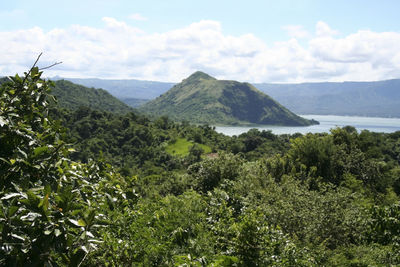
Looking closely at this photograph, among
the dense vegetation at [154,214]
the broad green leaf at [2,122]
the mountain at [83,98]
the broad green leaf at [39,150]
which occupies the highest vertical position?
the mountain at [83,98]

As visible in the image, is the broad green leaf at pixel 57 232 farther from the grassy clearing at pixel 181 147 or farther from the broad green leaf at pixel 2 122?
the grassy clearing at pixel 181 147

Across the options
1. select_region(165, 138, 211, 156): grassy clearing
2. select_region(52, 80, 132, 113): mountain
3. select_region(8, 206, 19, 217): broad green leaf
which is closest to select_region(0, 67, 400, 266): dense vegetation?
select_region(8, 206, 19, 217): broad green leaf

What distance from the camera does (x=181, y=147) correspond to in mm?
85375

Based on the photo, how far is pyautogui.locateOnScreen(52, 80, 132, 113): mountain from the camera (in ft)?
431

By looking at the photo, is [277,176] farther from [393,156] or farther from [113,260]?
[393,156]

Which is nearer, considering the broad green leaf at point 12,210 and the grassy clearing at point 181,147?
the broad green leaf at point 12,210

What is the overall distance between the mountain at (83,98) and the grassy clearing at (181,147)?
57494 mm

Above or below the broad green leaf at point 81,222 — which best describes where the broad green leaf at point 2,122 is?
above

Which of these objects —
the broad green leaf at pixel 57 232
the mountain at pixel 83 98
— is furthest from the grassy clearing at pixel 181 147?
the broad green leaf at pixel 57 232

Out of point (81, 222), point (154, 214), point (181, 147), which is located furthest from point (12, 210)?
point (181, 147)

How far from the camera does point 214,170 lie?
14516 mm

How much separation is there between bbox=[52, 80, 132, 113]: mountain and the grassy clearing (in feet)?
189

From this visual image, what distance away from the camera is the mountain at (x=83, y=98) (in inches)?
5177

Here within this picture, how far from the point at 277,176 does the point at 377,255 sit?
9.62 m
